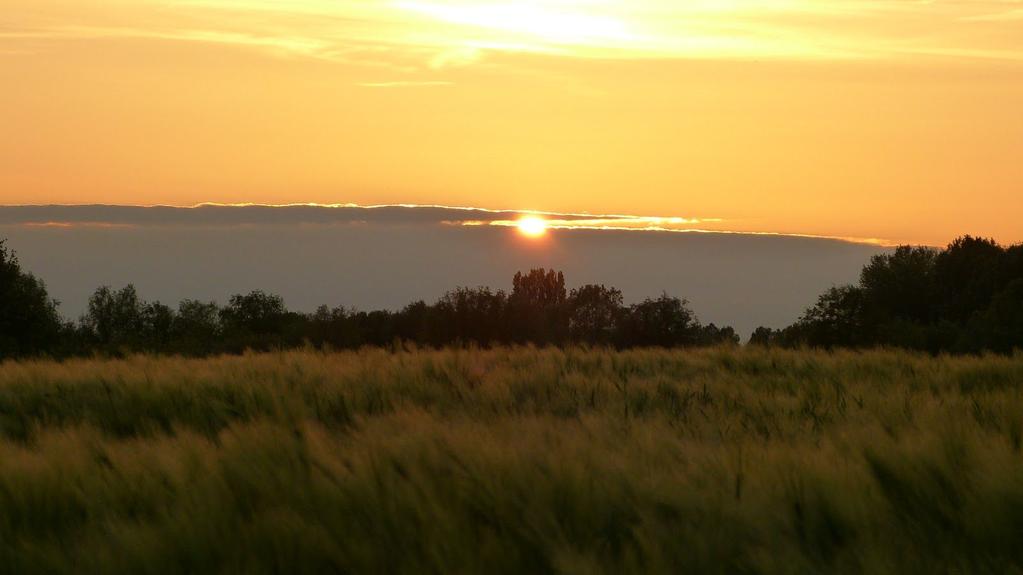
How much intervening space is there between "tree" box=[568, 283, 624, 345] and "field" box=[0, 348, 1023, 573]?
153ft

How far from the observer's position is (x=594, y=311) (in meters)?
69.6

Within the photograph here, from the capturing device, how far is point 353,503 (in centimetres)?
490

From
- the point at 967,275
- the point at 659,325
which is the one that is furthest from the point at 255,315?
the point at 967,275

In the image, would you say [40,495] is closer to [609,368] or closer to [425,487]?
[425,487]

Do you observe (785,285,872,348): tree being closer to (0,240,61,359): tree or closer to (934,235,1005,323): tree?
(934,235,1005,323): tree

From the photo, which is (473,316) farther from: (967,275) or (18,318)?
(967,275)

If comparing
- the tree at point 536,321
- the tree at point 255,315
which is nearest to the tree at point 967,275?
the tree at point 536,321

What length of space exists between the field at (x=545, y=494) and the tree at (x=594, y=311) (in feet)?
153

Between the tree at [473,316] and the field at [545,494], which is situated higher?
the field at [545,494]

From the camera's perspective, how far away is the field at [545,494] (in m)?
4.33

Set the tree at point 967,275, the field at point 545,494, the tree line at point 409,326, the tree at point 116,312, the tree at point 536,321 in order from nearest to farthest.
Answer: the field at point 545,494, the tree line at point 409,326, the tree at point 536,321, the tree at point 967,275, the tree at point 116,312

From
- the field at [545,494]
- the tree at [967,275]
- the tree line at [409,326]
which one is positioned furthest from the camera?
the tree at [967,275]

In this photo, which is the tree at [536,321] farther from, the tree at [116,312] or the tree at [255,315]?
the tree at [116,312]

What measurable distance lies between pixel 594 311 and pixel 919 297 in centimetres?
2086
